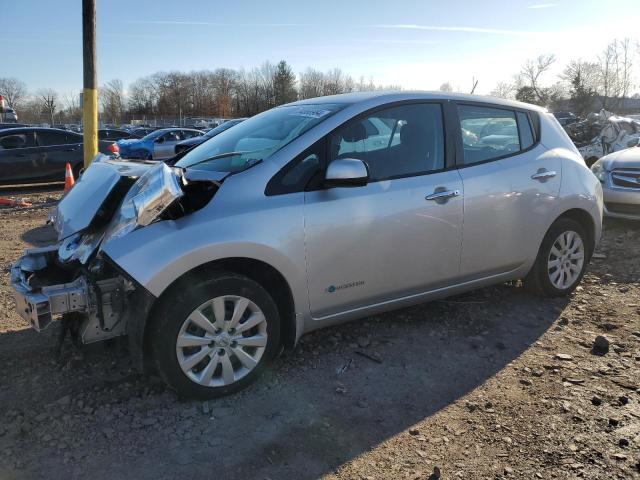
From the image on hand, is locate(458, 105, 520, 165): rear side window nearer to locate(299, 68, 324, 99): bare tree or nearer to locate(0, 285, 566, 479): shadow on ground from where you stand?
locate(0, 285, 566, 479): shadow on ground

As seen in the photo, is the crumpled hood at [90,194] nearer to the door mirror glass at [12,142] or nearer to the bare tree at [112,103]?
the door mirror glass at [12,142]

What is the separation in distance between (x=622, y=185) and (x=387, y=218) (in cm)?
563

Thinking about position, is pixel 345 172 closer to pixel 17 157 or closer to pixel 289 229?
pixel 289 229

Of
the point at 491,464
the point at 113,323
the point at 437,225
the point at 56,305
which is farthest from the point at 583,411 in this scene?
the point at 56,305

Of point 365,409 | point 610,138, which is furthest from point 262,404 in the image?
point 610,138

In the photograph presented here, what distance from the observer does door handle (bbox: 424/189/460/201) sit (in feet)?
11.8

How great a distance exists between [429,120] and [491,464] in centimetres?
234

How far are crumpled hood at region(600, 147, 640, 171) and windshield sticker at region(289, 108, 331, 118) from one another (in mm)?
5777

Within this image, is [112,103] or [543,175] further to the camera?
[112,103]

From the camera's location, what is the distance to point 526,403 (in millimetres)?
3090

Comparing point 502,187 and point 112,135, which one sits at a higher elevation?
point 112,135

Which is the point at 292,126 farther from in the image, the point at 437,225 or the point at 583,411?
the point at 583,411

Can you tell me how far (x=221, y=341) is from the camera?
2.99 metres

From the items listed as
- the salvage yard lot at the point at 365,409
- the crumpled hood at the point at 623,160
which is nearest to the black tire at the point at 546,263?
the salvage yard lot at the point at 365,409
